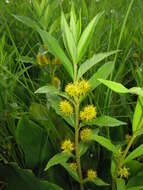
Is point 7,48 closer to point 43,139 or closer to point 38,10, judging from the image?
point 38,10

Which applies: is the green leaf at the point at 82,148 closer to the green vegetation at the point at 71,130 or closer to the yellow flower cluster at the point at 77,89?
the green vegetation at the point at 71,130

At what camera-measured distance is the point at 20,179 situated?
2.02ft

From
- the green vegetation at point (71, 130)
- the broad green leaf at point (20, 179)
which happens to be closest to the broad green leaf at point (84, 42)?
the green vegetation at point (71, 130)

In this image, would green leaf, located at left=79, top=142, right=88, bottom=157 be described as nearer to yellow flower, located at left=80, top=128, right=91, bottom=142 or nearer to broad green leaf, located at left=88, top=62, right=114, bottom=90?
yellow flower, located at left=80, top=128, right=91, bottom=142

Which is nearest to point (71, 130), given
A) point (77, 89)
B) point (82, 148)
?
point (82, 148)

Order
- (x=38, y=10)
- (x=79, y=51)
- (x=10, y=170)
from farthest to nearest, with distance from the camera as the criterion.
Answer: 1. (x=38, y=10)
2. (x=10, y=170)
3. (x=79, y=51)

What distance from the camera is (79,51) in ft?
1.60

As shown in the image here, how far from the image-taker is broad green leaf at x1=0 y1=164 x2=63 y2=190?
570mm

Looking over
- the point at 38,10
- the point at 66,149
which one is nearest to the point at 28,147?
the point at 66,149

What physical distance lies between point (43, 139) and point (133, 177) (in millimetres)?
212

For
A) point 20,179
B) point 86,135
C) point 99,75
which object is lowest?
point 20,179

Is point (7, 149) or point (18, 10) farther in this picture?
point (18, 10)

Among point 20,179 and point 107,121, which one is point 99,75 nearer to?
point 107,121

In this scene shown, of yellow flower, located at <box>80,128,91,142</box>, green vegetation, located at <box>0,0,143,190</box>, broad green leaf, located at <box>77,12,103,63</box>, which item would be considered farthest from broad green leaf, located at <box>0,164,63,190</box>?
broad green leaf, located at <box>77,12,103,63</box>
